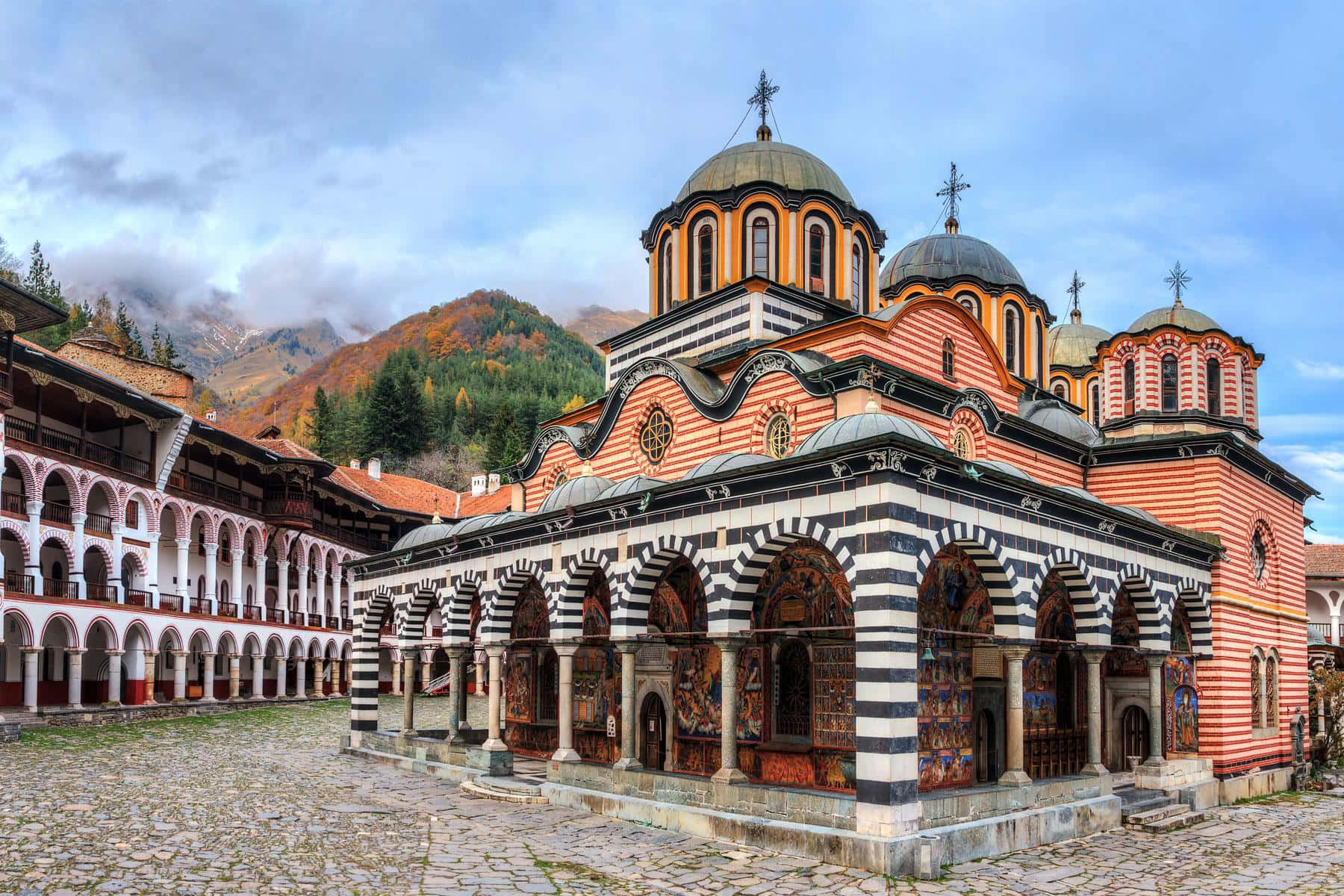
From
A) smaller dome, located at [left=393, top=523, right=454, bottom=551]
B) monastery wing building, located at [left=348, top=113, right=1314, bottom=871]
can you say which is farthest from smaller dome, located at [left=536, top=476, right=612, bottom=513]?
smaller dome, located at [left=393, top=523, right=454, bottom=551]

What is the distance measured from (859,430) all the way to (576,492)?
5.37 metres

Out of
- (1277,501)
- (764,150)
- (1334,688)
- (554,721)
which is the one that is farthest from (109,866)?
(1334,688)

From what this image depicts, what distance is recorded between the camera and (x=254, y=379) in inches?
7840

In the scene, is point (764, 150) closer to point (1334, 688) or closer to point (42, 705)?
point (1334, 688)

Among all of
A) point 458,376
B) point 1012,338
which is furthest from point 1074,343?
point 458,376

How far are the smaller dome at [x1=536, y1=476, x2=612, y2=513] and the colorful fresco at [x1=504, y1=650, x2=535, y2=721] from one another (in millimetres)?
3756

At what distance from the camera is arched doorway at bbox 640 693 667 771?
16656 mm

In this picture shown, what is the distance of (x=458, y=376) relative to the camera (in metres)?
88.6

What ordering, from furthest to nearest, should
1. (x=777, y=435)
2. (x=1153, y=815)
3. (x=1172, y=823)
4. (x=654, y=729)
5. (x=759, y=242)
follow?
(x=759, y=242), (x=654, y=729), (x=777, y=435), (x=1172, y=823), (x=1153, y=815)

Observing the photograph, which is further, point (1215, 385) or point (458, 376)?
point (458, 376)

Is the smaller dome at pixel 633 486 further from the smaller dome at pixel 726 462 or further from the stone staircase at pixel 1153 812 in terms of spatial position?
the stone staircase at pixel 1153 812

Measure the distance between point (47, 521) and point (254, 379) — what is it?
18201 centimetres

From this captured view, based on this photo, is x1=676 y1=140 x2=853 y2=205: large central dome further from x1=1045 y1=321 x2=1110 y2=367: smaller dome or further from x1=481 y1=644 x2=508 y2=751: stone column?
x1=1045 y1=321 x2=1110 y2=367: smaller dome

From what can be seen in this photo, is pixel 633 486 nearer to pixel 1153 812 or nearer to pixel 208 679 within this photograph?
pixel 1153 812
